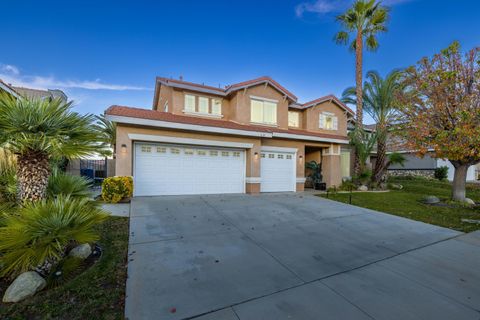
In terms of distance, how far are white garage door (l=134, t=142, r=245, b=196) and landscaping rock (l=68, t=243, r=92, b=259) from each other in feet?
18.9

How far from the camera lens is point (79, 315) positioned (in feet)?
7.33

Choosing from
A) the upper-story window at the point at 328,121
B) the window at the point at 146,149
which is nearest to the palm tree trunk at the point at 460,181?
the upper-story window at the point at 328,121

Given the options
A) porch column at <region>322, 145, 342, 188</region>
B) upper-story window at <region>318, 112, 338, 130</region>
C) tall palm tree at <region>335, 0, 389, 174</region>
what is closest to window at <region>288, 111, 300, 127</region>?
upper-story window at <region>318, 112, 338, 130</region>

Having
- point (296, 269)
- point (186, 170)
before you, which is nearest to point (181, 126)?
point (186, 170)

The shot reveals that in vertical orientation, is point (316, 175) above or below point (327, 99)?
below

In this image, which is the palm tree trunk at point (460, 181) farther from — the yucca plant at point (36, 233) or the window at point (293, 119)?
the yucca plant at point (36, 233)

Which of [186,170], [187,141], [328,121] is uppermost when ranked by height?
[328,121]

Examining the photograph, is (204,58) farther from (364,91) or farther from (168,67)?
(364,91)

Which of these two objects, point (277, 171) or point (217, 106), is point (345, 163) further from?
point (217, 106)

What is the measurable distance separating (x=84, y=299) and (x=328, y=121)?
16.3m

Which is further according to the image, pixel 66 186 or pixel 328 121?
pixel 328 121

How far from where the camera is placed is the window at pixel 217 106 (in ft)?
42.0

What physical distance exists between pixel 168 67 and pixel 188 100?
4.20 m

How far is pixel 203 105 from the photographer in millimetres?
12508
